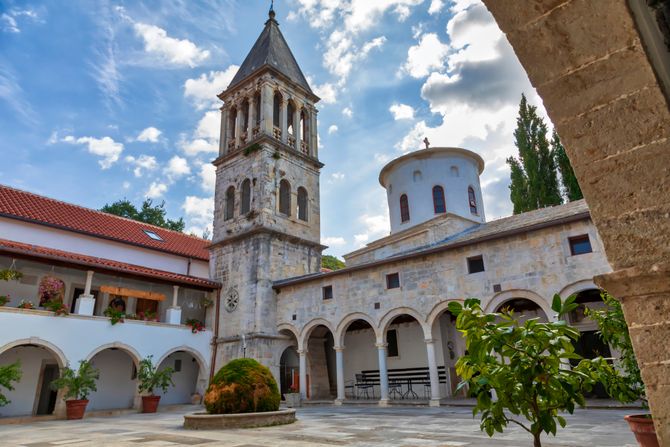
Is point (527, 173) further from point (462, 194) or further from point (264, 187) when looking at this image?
point (264, 187)

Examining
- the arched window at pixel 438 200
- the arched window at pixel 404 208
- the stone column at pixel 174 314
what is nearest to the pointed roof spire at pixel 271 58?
the arched window at pixel 404 208

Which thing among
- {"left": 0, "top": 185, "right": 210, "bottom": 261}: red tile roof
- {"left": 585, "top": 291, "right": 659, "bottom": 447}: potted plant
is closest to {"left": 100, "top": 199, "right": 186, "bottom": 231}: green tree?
{"left": 0, "top": 185, "right": 210, "bottom": 261}: red tile roof

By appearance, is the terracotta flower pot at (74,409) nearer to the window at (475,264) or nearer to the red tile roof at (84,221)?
the red tile roof at (84,221)

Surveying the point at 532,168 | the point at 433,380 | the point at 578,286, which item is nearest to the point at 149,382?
the point at 433,380

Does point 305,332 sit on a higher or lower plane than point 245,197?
lower

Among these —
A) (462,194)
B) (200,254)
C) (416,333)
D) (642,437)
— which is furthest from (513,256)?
(200,254)

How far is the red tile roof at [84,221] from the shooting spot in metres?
17.2

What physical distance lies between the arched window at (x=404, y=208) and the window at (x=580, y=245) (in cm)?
907

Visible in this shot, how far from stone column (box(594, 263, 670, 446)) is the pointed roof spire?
21.8 meters

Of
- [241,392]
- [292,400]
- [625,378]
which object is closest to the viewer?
[625,378]

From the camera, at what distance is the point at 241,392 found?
9.44 meters

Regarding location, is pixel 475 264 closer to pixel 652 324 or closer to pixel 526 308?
pixel 526 308

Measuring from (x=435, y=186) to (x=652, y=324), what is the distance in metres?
18.4

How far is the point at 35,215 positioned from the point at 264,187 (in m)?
9.11
